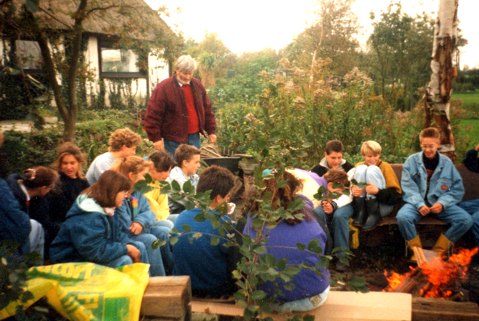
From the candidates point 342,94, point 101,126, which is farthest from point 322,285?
point 101,126

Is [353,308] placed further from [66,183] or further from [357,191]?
[66,183]

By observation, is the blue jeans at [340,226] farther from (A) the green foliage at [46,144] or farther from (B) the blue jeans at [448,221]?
(A) the green foliage at [46,144]

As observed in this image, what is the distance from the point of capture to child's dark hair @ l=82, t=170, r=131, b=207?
3.16 m

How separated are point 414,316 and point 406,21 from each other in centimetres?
1186

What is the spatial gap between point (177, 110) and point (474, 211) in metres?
3.88

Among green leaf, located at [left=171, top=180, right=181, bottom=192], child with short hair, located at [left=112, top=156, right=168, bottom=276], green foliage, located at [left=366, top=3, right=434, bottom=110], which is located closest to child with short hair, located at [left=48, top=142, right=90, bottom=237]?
child with short hair, located at [left=112, top=156, right=168, bottom=276]

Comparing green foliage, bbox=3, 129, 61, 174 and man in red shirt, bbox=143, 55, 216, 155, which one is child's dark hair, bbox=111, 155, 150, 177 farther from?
green foliage, bbox=3, 129, 61, 174

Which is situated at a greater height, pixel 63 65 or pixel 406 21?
pixel 406 21

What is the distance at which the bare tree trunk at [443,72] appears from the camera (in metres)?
5.96

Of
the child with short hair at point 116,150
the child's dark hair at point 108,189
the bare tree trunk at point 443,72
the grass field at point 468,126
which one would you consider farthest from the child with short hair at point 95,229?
the grass field at point 468,126

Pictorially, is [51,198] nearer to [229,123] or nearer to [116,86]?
[229,123]

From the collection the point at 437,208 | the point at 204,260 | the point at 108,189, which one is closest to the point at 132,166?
the point at 108,189

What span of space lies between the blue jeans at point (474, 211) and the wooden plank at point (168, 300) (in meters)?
3.83

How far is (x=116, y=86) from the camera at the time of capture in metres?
17.3
